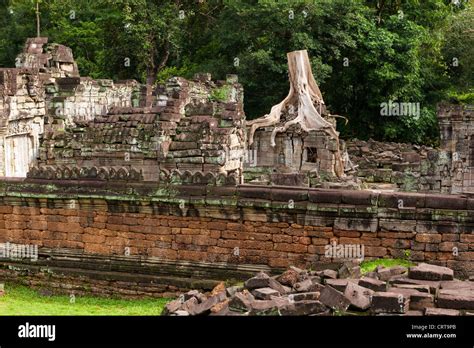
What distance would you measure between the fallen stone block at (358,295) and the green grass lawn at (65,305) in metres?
3.24

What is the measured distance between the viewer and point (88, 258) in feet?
44.2

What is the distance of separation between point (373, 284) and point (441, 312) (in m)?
1.06

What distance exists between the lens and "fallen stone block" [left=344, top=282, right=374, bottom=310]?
28.9ft

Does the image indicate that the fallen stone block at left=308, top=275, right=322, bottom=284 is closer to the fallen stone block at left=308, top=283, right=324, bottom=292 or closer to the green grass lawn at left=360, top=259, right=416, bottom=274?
the fallen stone block at left=308, top=283, right=324, bottom=292

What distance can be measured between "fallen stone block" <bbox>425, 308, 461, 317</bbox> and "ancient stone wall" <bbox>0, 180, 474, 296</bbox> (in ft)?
9.61

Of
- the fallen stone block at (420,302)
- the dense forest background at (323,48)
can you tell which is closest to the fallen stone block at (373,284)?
the fallen stone block at (420,302)

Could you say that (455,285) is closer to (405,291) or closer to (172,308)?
(405,291)

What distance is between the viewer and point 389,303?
863 centimetres

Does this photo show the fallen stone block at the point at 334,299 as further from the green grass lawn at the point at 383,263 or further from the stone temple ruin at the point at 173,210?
the green grass lawn at the point at 383,263

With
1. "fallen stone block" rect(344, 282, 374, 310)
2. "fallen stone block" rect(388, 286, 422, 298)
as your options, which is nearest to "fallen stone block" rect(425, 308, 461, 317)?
"fallen stone block" rect(388, 286, 422, 298)

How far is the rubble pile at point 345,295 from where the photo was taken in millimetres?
8656

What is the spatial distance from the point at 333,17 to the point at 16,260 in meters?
23.5

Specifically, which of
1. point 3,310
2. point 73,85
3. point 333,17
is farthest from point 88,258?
point 333,17

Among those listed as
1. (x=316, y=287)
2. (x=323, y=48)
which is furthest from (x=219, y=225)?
(x=323, y=48)
